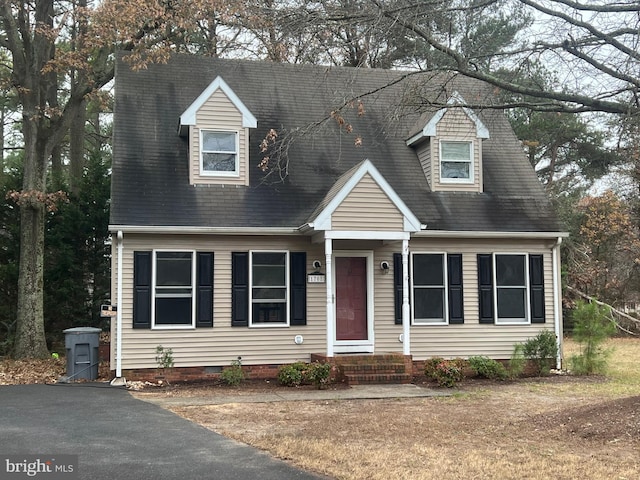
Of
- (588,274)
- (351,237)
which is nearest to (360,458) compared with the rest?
(351,237)

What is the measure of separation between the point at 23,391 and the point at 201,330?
342 cm

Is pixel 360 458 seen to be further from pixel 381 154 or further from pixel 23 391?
pixel 381 154

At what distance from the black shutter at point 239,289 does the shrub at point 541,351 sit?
612 centimetres

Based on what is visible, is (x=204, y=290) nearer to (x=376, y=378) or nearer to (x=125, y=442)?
(x=376, y=378)

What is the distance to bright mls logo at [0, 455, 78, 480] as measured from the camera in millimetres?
6500

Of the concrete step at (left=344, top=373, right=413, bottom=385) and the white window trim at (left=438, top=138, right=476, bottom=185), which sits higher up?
the white window trim at (left=438, top=138, right=476, bottom=185)

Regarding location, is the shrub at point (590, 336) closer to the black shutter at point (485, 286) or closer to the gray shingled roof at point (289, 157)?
the black shutter at point (485, 286)

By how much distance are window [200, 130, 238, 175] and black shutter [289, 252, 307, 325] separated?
233 cm

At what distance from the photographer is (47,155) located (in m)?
16.9

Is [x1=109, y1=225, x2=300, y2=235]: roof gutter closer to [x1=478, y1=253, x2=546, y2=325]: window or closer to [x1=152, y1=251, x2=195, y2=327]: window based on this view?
[x1=152, y1=251, x2=195, y2=327]: window

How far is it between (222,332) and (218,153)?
12.6ft

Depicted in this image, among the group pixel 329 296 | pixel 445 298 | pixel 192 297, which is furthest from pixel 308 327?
pixel 445 298

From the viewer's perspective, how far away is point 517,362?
14.5m

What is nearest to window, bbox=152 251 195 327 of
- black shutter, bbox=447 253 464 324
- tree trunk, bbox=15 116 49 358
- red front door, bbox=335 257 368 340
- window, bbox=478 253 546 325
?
red front door, bbox=335 257 368 340
